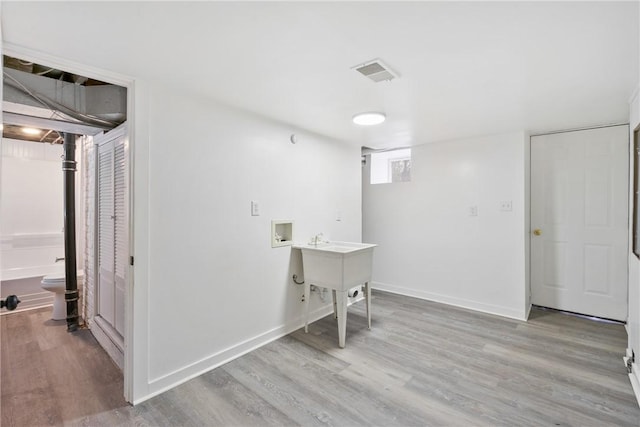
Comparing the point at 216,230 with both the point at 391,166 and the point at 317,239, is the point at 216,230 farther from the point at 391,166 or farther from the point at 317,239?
the point at 391,166

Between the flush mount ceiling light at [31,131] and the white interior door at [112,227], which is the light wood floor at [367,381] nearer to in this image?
the white interior door at [112,227]

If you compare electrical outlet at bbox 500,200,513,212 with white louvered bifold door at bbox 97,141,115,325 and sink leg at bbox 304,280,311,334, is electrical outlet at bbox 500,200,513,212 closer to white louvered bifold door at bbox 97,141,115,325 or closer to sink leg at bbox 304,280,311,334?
sink leg at bbox 304,280,311,334

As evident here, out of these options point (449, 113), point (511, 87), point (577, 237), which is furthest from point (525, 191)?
point (511, 87)

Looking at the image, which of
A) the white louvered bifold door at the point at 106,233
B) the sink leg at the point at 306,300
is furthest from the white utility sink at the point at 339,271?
the white louvered bifold door at the point at 106,233

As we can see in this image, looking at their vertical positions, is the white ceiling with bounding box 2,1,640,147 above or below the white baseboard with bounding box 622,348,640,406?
above

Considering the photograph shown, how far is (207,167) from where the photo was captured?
7.73 ft

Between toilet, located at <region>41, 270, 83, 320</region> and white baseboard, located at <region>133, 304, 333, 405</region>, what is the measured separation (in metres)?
1.96

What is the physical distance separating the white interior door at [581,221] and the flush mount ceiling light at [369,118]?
2.16 meters

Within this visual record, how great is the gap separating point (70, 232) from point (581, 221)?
5426mm

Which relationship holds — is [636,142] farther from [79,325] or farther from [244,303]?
[79,325]

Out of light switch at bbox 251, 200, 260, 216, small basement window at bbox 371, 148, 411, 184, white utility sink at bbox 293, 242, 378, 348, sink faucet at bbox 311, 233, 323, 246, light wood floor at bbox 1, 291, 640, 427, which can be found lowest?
light wood floor at bbox 1, 291, 640, 427

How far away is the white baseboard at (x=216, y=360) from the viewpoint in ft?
6.80

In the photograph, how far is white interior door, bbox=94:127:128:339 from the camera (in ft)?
8.12

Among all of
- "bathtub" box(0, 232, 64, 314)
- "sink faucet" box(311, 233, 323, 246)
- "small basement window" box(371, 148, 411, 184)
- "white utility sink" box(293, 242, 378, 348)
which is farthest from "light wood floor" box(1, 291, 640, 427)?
"small basement window" box(371, 148, 411, 184)
